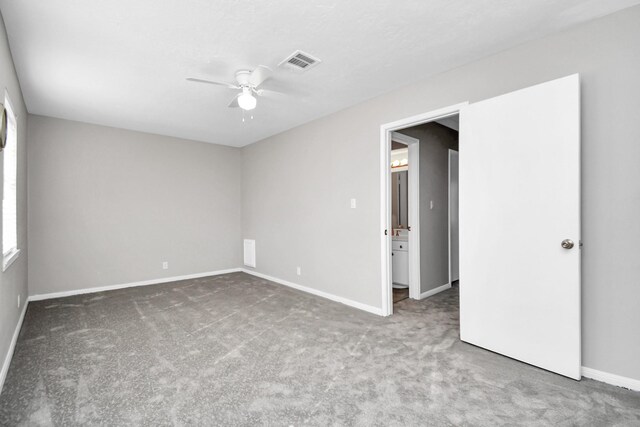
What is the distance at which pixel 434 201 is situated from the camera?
4340 millimetres

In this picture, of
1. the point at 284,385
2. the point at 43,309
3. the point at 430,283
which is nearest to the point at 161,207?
the point at 43,309

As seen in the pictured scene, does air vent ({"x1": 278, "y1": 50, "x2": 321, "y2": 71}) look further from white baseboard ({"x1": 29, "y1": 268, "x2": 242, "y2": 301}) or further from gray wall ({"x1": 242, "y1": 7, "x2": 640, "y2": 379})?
white baseboard ({"x1": 29, "y1": 268, "x2": 242, "y2": 301})

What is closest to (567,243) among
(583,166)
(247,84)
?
(583,166)

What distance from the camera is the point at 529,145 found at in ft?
7.36

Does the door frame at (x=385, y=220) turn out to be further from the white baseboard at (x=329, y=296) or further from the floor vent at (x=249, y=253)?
the floor vent at (x=249, y=253)

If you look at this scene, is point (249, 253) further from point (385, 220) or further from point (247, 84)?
point (247, 84)

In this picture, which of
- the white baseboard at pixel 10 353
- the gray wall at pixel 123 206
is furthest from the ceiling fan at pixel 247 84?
the gray wall at pixel 123 206

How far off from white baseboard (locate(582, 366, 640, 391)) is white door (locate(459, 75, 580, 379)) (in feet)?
0.43

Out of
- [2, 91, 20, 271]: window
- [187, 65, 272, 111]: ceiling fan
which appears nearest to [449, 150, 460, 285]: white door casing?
[187, 65, 272, 111]: ceiling fan

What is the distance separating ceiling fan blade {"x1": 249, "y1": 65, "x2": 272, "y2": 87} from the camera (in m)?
2.47

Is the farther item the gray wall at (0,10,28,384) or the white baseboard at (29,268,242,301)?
the white baseboard at (29,268,242,301)

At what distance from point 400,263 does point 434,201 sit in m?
1.05

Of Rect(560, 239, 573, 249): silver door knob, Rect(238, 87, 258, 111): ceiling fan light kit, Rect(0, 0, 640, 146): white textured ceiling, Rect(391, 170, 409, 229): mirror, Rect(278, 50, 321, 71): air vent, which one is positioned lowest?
Rect(560, 239, 573, 249): silver door knob

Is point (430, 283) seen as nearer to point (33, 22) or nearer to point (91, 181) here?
point (33, 22)
